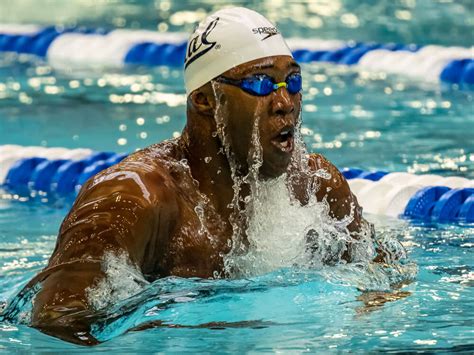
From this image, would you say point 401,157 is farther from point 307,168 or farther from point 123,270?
point 123,270

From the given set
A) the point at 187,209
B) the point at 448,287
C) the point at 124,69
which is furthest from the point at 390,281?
the point at 124,69

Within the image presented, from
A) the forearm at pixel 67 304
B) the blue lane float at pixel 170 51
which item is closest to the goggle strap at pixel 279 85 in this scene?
the forearm at pixel 67 304

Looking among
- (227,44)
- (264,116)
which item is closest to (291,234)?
(264,116)

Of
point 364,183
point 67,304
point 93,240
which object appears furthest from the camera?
point 364,183

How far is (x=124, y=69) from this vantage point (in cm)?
888

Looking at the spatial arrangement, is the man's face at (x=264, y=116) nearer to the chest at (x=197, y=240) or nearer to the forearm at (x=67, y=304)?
the chest at (x=197, y=240)

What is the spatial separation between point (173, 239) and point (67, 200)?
8.24ft

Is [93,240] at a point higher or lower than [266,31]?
lower

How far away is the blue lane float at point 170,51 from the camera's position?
8.18m

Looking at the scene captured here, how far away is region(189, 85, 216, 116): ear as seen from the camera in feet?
9.96

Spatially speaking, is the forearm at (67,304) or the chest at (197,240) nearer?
the forearm at (67,304)

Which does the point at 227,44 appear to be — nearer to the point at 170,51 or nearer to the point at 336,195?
the point at 336,195

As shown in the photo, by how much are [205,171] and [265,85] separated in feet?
1.06

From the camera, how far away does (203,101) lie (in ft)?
10.1
